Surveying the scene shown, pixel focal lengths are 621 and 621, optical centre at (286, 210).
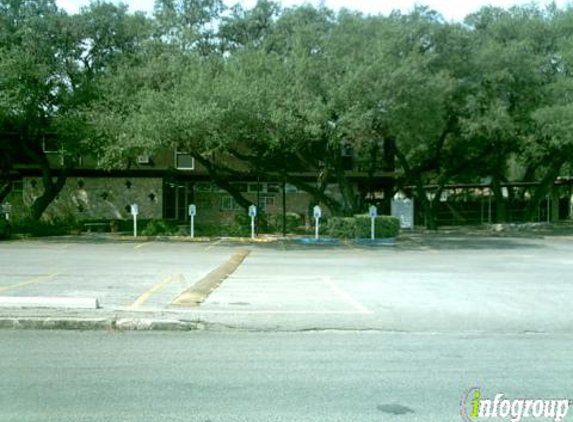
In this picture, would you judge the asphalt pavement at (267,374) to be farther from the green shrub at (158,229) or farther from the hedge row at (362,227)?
the green shrub at (158,229)

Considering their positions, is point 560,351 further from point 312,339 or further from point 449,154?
point 449,154

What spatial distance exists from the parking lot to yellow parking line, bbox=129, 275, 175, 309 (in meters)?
0.02

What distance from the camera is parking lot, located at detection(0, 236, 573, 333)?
9.12 meters

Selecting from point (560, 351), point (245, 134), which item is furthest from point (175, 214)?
point (560, 351)

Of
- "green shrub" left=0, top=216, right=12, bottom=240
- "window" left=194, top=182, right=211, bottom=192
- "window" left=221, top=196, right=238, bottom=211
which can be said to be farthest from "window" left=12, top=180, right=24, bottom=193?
"window" left=221, top=196, right=238, bottom=211

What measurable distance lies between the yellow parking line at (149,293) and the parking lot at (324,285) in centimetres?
2

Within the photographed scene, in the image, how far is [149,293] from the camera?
36.9 feet

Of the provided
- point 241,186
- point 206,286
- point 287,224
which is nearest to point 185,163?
point 241,186

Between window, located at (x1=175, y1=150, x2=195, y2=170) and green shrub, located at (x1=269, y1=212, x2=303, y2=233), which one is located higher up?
window, located at (x1=175, y1=150, x2=195, y2=170)

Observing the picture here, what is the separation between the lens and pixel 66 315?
8.73m

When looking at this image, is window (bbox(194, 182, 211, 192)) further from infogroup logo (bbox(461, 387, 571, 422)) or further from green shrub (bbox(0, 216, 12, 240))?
infogroup logo (bbox(461, 387, 571, 422))

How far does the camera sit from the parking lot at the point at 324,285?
912cm

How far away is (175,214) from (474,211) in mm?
24946

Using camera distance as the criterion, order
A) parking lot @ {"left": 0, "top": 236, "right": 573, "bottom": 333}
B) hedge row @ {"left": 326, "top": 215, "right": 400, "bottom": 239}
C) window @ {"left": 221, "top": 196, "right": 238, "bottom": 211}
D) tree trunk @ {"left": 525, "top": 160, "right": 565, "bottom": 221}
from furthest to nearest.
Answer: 1. window @ {"left": 221, "top": 196, "right": 238, "bottom": 211}
2. tree trunk @ {"left": 525, "top": 160, "right": 565, "bottom": 221}
3. hedge row @ {"left": 326, "top": 215, "right": 400, "bottom": 239}
4. parking lot @ {"left": 0, "top": 236, "right": 573, "bottom": 333}
